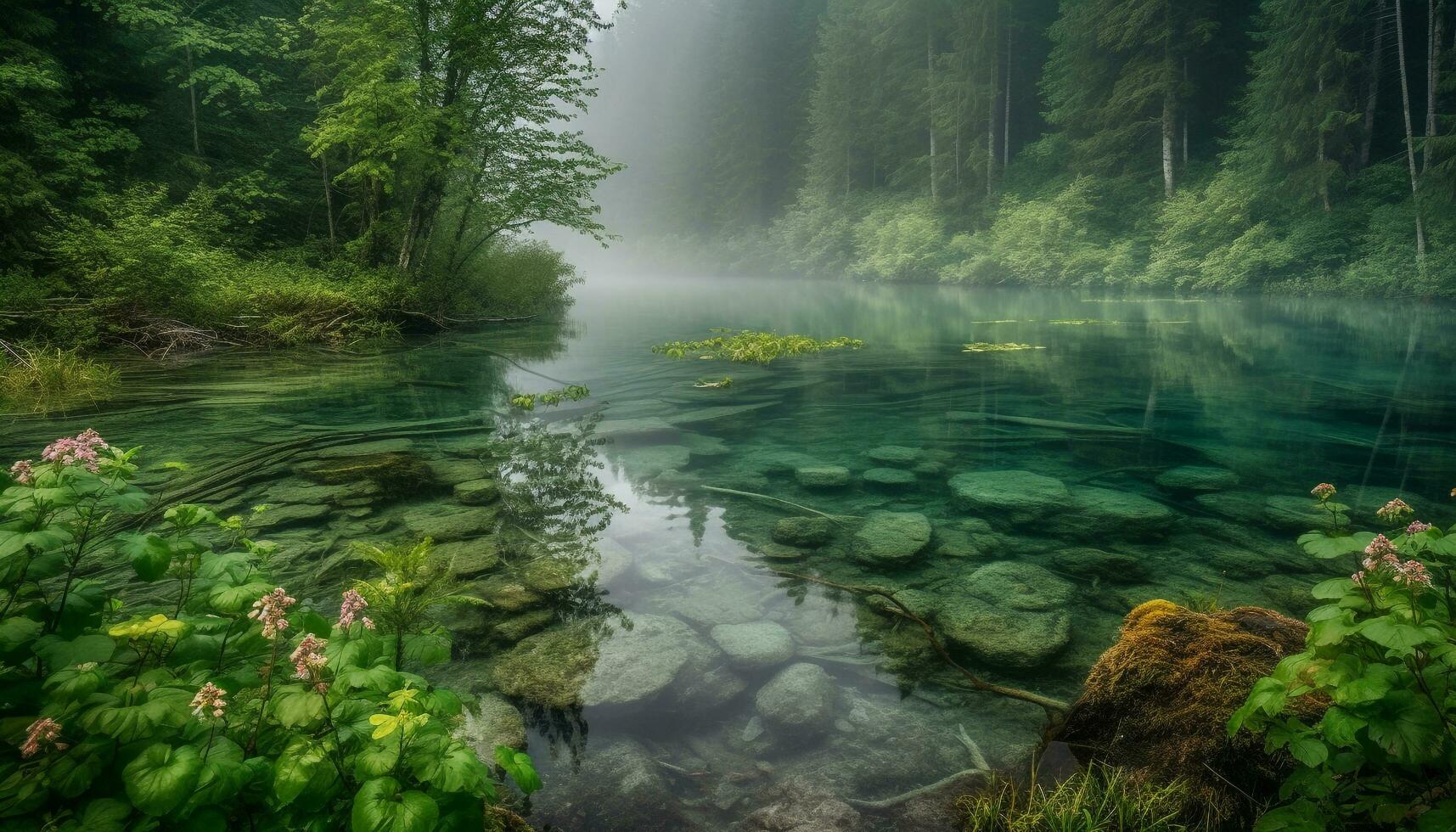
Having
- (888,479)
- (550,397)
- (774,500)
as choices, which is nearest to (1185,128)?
(888,479)

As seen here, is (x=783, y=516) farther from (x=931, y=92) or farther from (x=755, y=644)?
(x=931, y=92)

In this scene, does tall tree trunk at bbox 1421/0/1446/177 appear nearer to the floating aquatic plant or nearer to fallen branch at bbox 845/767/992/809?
the floating aquatic plant

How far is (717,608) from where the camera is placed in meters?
3.79

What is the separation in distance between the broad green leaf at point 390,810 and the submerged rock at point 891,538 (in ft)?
11.0

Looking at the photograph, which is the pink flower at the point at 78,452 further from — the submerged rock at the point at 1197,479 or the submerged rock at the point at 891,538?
the submerged rock at the point at 1197,479

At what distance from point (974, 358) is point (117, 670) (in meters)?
13.3

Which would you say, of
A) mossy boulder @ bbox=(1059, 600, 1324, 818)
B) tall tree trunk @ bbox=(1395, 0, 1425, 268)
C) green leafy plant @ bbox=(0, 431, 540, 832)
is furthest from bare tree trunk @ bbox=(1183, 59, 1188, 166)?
green leafy plant @ bbox=(0, 431, 540, 832)

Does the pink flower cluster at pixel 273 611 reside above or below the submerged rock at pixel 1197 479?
above

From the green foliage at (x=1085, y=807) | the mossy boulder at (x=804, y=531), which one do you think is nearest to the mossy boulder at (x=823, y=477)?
the mossy boulder at (x=804, y=531)

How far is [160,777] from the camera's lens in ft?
4.17

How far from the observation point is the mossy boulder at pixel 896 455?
6.54 meters

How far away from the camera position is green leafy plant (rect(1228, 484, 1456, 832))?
4.87 ft

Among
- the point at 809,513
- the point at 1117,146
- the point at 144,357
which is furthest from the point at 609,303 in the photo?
the point at 809,513

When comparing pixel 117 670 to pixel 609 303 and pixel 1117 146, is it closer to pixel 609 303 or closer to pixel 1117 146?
pixel 609 303
